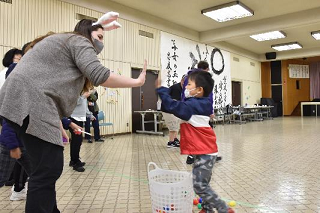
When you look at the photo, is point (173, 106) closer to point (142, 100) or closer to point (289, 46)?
point (142, 100)

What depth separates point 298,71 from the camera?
16969mm

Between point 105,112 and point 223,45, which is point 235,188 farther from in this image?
point 223,45

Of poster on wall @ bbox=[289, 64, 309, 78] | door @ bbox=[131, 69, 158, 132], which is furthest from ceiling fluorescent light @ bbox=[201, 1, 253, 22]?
poster on wall @ bbox=[289, 64, 309, 78]

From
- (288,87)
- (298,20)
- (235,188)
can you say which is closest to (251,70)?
(288,87)

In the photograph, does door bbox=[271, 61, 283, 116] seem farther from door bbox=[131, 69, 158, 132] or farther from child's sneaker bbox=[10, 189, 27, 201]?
child's sneaker bbox=[10, 189, 27, 201]

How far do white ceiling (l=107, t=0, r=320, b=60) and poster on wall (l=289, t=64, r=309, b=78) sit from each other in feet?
17.2

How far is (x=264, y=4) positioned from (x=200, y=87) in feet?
23.9

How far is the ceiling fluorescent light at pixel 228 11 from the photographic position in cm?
753

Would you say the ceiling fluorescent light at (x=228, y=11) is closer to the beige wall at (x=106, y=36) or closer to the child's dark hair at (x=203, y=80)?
the beige wall at (x=106, y=36)

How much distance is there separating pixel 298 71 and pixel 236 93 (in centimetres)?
603

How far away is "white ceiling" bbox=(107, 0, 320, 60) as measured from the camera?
7.75 m

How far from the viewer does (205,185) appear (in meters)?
1.79

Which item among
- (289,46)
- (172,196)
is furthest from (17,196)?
(289,46)

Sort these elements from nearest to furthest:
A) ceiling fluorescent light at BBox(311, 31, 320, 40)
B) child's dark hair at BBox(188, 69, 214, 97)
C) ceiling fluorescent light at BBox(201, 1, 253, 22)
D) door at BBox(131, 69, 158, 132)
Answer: child's dark hair at BBox(188, 69, 214, 97)
ceiling fluorescent light at BBox(201, 1, 253, 22)
door at BBox(131, 69, 158, 132)
ceiling fluorescent light at BBox(311, 31, 320, 40)
